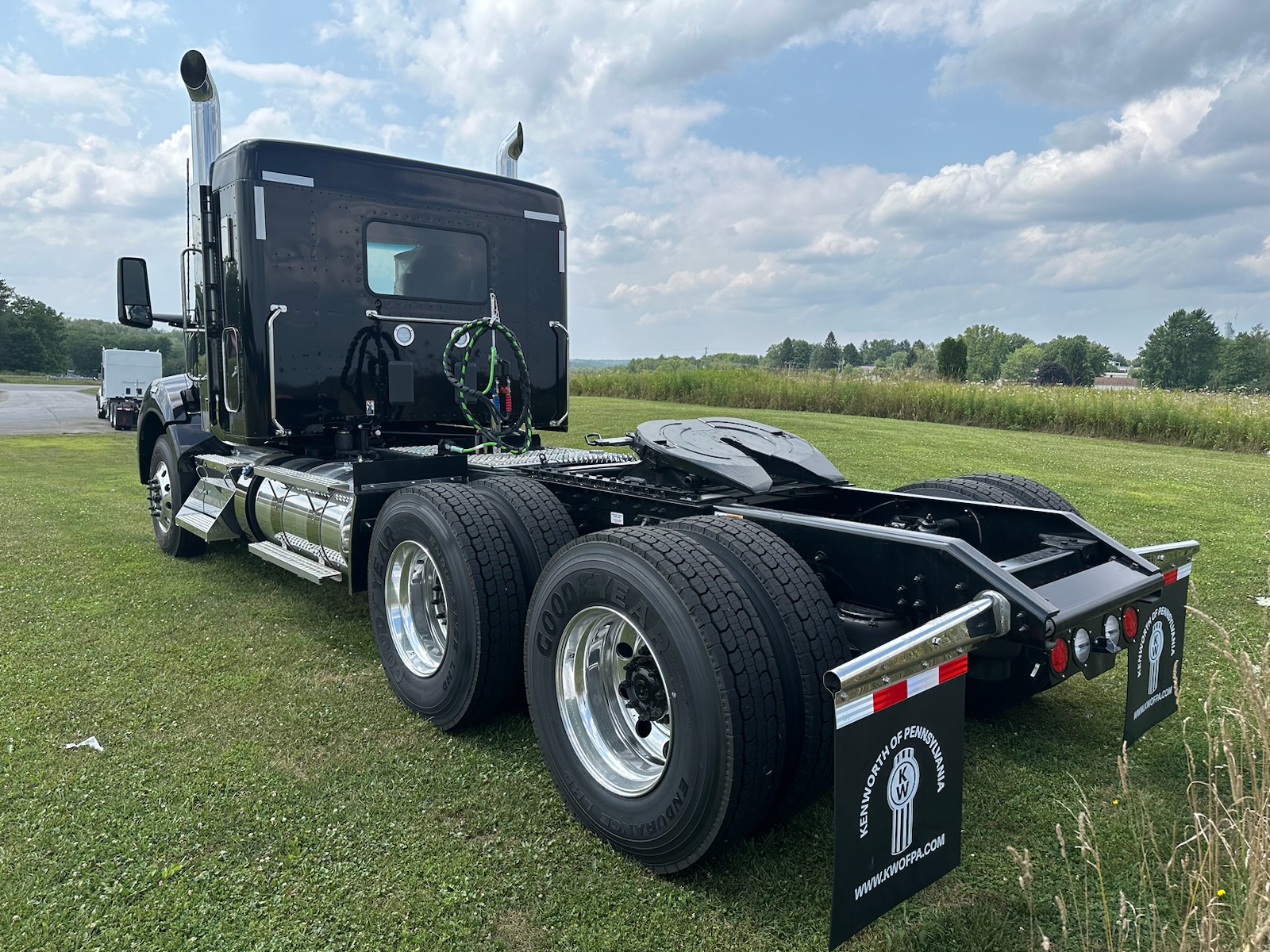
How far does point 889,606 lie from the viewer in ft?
9.04

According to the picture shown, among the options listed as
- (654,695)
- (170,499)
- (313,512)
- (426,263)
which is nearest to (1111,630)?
(654,695)

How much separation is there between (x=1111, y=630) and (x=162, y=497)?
688cm

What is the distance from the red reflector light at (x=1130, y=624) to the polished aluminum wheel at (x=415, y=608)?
2.66m

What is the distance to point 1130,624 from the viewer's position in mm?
2721

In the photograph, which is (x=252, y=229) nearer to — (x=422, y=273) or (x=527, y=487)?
(x=422, y=273)

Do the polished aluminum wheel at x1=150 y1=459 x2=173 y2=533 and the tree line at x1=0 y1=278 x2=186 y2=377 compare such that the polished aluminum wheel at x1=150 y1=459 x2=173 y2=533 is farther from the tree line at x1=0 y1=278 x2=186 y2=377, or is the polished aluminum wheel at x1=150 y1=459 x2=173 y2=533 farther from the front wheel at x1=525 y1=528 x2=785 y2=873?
the tree line at x1=0 y1=278 x2=186 y2=377

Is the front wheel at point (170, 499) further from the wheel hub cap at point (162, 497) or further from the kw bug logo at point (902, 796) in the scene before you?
the kw bug logo at point (902, 796)

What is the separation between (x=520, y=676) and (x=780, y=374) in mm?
21844

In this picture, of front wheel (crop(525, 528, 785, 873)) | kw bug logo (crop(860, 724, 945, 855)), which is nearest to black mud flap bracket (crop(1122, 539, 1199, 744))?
kw bug logo (crop(860, 724, 945, 855))

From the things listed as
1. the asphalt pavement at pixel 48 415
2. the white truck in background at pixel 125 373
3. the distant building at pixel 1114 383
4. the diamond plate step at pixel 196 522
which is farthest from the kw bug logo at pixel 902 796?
the white truck in background at pixel 125 373

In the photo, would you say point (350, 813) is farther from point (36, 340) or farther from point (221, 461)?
point (36, 340)

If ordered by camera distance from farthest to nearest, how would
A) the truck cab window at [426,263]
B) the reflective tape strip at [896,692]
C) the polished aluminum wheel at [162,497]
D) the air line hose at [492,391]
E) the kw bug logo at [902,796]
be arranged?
the polished aluminum wheel at [162,497]
the air line hose at [492,391]
the truck cab window at [426,263]
the kw bug logo at [902,796]
the reflective tape strip at [896,692]

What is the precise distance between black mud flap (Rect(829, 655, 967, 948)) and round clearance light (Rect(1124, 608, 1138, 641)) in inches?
32.6

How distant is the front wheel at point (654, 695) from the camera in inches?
92.4
